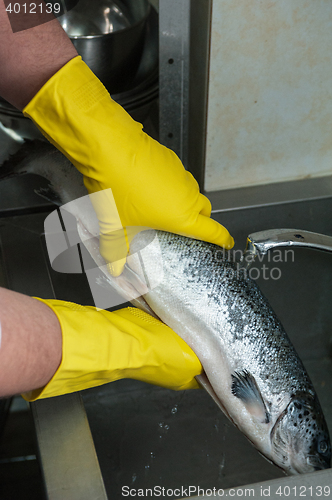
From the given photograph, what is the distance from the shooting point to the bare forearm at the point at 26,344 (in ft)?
1.99

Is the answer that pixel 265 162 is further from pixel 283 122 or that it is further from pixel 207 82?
pixel 207 82

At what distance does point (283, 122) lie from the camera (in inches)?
47.1

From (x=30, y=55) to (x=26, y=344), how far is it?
2.16 ft

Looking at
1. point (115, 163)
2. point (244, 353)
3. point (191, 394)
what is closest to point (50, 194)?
point (115, 163)

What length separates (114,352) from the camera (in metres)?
0.80

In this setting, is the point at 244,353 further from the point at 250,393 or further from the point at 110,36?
the point at 110,36

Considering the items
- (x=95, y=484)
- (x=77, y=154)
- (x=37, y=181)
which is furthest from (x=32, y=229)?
(x=95, y=484)

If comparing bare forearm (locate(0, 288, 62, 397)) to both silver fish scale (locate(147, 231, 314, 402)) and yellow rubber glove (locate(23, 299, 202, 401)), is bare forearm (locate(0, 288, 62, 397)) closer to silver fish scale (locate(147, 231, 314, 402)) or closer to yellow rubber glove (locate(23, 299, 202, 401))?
yellow rubber glove (locate(23, 299, 202, 401))

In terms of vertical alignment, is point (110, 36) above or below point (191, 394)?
above

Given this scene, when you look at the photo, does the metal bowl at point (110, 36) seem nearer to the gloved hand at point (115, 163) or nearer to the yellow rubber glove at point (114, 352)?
the gloved hand at point (115, 163)

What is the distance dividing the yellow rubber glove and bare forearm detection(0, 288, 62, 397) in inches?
0.8

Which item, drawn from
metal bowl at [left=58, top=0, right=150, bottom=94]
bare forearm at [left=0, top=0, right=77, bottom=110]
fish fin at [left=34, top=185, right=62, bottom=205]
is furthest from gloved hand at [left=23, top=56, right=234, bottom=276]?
metal bowl at [left=58, top=0, right=150, bottom=94]

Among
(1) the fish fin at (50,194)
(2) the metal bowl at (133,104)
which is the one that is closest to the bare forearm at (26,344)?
(1) the fish fin at (50,194)

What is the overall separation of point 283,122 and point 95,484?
38.9 inches
